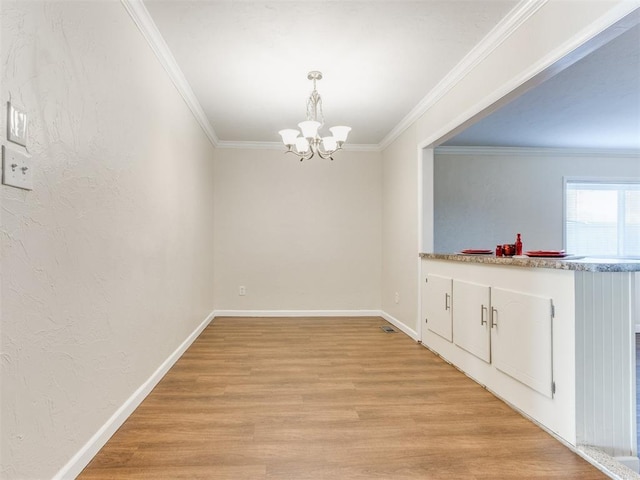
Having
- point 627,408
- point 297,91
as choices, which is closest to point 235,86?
point 297,91

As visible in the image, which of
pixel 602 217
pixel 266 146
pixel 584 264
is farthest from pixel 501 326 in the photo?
pixel 602 217

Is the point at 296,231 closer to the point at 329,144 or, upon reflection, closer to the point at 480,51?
the point at 329,144

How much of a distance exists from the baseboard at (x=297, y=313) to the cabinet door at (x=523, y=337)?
2.80 metres

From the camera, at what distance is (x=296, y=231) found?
5.20 meters

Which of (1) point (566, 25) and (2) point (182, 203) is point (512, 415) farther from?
(2) point (182, 203)

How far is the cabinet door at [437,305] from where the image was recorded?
10.5ft

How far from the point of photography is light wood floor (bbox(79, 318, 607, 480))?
1638 millimetres

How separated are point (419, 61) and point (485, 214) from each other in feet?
9.94

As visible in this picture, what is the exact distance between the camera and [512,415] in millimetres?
2170

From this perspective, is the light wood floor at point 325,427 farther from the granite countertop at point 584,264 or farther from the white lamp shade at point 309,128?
the white lamp shade at point 309,128

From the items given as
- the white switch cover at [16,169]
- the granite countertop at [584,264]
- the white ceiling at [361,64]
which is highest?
the white ceiling at [361,64]

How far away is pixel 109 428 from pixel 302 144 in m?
2.50

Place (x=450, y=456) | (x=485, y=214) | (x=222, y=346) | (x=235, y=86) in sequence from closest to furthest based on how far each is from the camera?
(x=450, y=456), (x=235, y=86), (x=222, y=346), (x=485, y=214)

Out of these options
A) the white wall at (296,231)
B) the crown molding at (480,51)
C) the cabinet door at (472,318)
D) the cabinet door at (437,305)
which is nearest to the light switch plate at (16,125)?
the crown molding at (480,51)
